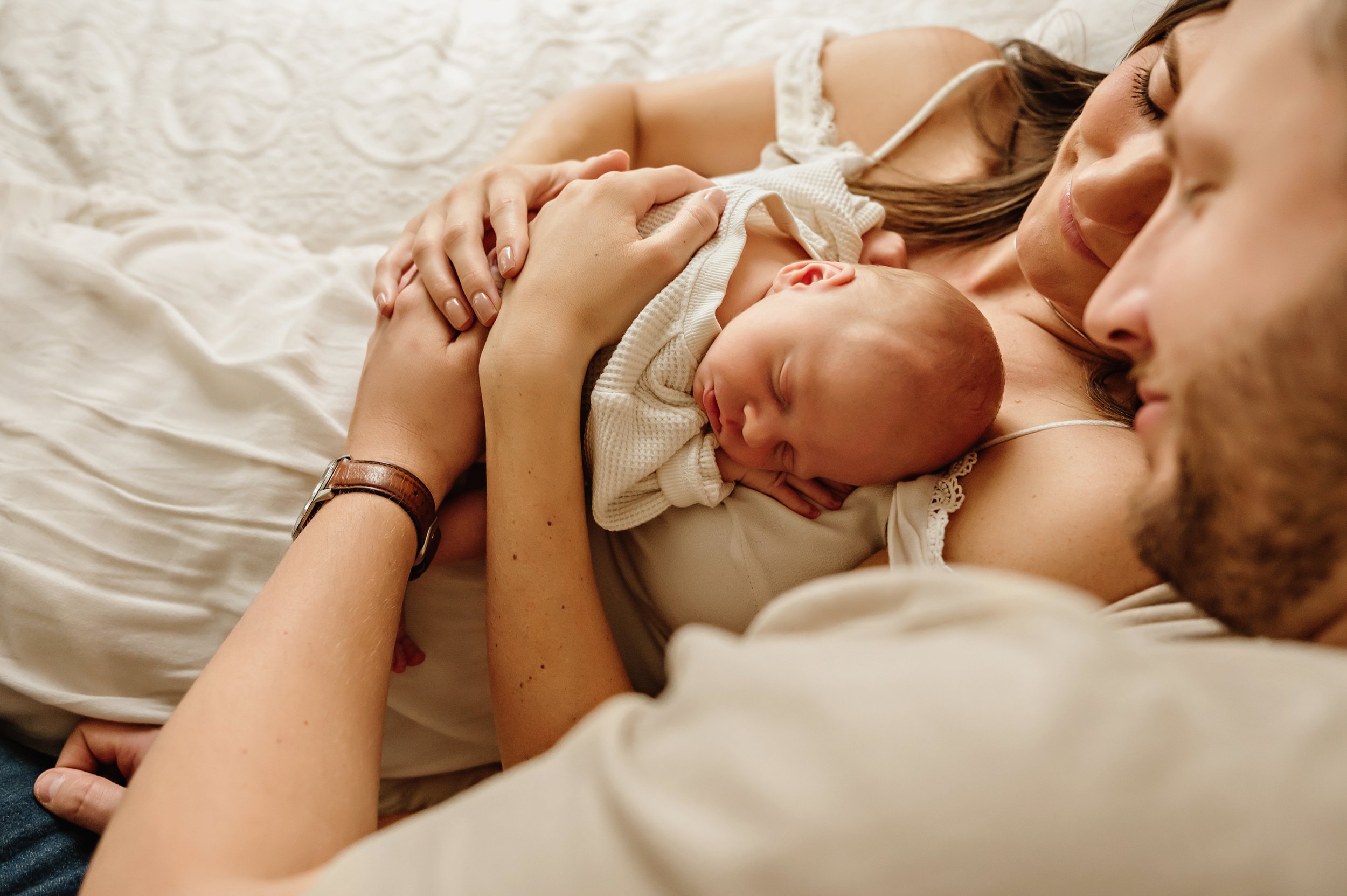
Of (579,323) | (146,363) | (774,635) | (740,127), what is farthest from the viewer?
(740,127)

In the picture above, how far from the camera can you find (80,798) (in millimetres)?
1038

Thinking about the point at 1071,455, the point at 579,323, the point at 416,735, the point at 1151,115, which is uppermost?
the point at 1151,115

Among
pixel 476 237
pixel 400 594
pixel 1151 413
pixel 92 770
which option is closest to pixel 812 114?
pixel 476 237

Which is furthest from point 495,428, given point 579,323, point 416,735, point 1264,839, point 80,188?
point 80,188

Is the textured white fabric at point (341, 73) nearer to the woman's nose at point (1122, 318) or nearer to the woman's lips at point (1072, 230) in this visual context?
the woman's lips at point (1072, 230)

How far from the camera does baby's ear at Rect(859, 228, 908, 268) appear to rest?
1429mm

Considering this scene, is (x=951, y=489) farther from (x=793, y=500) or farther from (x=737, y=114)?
(x=737, y=114)

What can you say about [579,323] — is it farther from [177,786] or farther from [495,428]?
[177,786]

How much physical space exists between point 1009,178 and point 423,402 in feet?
3.60

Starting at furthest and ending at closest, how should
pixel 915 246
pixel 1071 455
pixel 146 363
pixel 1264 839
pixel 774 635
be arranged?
pixel 915 246, pixel 146 363, pixel 1071 455, pixel 774 635, pixel 1264 839

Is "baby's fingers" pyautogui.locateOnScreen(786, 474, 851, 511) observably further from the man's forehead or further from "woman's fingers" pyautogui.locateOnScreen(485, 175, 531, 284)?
the man's forehead

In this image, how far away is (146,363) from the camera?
1.28m

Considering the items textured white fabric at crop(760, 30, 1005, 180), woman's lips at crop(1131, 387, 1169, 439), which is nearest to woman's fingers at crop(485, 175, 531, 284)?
textured white fabric at crop(760, 30, 1005, 180)

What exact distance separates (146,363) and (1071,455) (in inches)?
52.0
